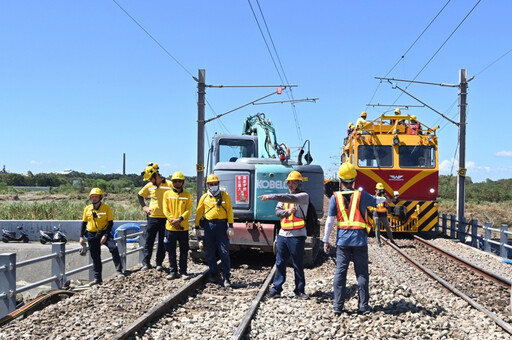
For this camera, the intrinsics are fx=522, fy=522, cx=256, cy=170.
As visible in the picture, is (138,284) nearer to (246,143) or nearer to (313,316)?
(313,316)

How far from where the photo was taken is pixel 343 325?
22.1 feet

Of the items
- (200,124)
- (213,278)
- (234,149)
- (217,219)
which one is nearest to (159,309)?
(217,219)

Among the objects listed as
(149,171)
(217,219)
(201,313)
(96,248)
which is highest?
(149,171)

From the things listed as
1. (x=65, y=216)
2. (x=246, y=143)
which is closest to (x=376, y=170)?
(x=246, y=143)

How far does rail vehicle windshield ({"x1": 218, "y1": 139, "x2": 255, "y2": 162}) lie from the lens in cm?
1469

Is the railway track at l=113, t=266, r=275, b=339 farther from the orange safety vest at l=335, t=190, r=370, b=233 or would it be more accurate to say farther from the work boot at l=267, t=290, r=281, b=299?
the orange safety vest at l=335, t=190, r=370, b=233

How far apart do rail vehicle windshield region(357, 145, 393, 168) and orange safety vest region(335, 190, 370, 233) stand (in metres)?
11.2

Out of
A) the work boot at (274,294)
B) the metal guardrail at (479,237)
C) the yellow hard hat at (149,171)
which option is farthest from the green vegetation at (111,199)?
the work boot at (274,294)

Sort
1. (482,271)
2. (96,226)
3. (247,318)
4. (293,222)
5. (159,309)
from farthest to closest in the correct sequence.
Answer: (482,271) < (96,226) < (293,222) < (159,309) < (247,318)

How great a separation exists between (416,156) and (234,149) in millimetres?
7115

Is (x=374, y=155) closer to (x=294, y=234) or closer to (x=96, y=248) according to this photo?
(x=294, y=234)

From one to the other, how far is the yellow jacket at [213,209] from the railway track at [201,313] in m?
1.17

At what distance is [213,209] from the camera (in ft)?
31.2

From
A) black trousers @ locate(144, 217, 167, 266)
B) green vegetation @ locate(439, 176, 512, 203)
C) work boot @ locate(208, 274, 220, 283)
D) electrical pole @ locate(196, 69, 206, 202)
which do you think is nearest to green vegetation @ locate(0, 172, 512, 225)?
green vegetation @ locate(439, 176, 512, 203)
